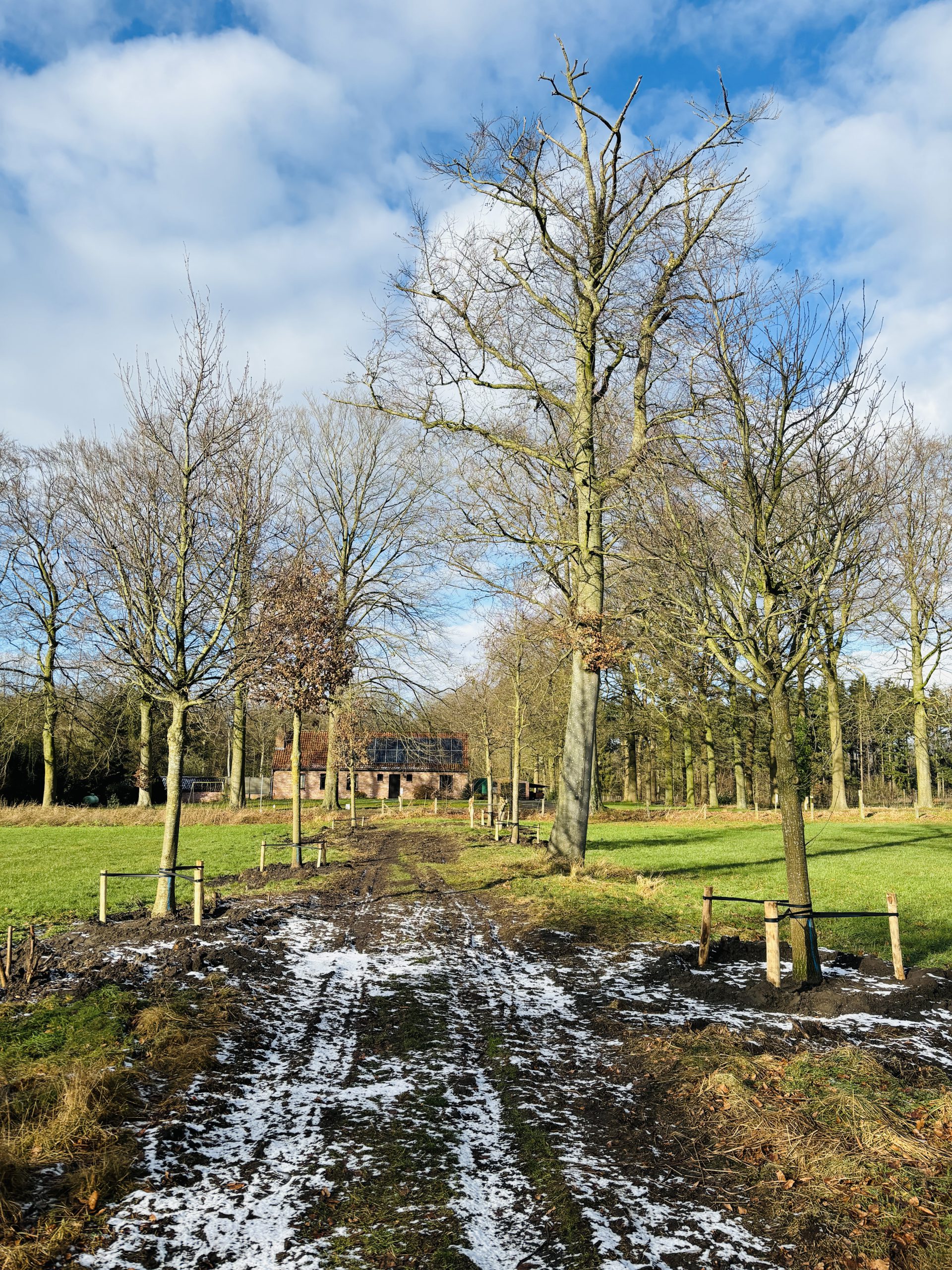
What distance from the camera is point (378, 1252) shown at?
3.52 m

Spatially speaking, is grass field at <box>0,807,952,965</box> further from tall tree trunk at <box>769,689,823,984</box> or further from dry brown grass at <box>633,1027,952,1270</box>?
dry brown grass at <box>633,1027,952,1270</box>

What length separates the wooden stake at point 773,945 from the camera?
A: 725cm

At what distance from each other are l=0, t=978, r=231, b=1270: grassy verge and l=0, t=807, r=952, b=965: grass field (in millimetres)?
5641

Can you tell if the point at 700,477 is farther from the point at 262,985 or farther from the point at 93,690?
the point at 93,690

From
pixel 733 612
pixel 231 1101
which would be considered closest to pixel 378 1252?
pixel 231 1101

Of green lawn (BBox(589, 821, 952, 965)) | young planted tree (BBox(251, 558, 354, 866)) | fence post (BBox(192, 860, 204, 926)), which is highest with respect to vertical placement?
young planted tree (BBox(251, 558, 354, 866))

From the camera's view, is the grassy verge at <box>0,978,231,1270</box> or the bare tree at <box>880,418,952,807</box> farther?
the bare tree at <box>880,418,952,807</box>

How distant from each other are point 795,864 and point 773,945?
2.54 ft

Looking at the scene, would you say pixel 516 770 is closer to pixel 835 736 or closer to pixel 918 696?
pixel 835 736

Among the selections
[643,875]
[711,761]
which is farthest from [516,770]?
[711,761]

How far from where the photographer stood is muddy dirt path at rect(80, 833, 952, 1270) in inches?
141

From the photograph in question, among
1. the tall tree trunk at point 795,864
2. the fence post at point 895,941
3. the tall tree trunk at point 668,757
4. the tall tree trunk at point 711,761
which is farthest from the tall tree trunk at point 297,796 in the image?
the tall tree trunk at point 668,757

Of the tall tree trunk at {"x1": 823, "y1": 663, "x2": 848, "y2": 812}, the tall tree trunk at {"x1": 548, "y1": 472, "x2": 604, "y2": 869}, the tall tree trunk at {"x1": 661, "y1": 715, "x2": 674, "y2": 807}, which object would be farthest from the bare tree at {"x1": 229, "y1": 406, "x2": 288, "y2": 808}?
the tall tree trunk at {"x1": 661, "y1": 715, "x2": 674, "y2": 807}

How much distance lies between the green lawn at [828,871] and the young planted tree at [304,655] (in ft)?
23.5
